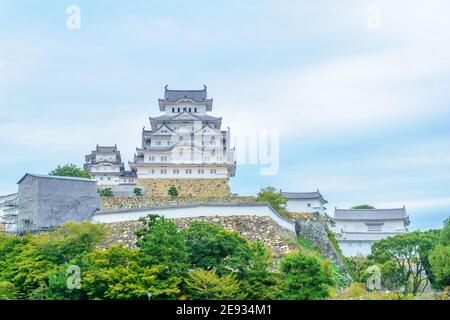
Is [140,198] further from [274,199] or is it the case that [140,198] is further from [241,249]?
[241,249]

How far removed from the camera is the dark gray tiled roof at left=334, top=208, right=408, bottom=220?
4400 centimetres

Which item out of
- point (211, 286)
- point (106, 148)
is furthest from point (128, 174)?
point (211, 286)

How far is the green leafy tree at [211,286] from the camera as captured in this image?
20750mm

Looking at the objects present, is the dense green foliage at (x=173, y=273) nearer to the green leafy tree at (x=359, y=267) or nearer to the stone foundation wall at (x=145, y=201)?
the green leafy tree at (x=359, y=267)

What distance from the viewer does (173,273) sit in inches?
852

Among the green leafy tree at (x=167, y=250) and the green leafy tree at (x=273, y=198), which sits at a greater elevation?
the green leafy tree at (x=273, y=198)

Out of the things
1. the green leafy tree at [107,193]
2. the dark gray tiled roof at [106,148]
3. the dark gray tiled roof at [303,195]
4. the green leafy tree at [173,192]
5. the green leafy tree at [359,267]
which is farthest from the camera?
the dark gray tiled roof at [106,148]

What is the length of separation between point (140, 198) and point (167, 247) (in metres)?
14.3

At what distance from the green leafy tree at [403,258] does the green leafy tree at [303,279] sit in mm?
9989

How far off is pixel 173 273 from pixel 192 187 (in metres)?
20.3

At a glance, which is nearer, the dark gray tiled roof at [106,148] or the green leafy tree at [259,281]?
the green leafy tree at [259,281]

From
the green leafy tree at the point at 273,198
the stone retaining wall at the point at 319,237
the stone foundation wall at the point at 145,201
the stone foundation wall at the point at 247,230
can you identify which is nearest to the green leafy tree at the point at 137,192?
the stone foundation wall at the point at 145,201

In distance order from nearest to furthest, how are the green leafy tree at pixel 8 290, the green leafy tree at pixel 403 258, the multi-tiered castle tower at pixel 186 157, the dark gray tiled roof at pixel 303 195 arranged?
the green leafy tree at pixel 8 290
the green leafy tree at pixel 403 258
the dark gray tiled roof at pixel 303 195
the multi-tiered castle tower at pixel 186 157

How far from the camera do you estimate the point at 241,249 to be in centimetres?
2262
